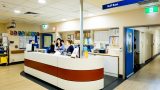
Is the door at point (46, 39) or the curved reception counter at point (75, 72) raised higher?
the door at point (46, 39)

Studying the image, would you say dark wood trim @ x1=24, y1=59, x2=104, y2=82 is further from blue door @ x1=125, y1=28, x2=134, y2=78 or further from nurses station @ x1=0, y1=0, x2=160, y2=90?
blue door @ x1=125, y1=28, x2=134, y2=78

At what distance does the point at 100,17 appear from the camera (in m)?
6.35

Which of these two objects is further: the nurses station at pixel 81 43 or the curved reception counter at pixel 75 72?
the nurses station at pixel 81 43

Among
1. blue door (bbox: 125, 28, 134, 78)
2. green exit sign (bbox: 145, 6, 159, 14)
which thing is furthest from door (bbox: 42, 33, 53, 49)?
green exit sign (bbox: 145, 6, 159, 14)

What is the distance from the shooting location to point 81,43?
4.11 m

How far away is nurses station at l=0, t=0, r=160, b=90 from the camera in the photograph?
154 inches

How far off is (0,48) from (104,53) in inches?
251

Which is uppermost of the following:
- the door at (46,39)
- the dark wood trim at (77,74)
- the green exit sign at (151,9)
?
the green exit sign at (151,9)

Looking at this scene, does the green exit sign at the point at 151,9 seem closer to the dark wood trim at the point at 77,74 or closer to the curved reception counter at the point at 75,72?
the curved reception counter at the point at 75,72

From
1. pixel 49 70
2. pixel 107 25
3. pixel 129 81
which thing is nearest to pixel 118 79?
pixel 129 81

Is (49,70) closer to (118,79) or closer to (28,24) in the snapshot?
(118,79)

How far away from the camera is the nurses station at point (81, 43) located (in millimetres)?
3916

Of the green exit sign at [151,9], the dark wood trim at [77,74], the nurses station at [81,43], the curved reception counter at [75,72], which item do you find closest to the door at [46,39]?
the nurses station at [81,43]

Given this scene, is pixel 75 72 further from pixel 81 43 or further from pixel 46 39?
pixel 46 39
